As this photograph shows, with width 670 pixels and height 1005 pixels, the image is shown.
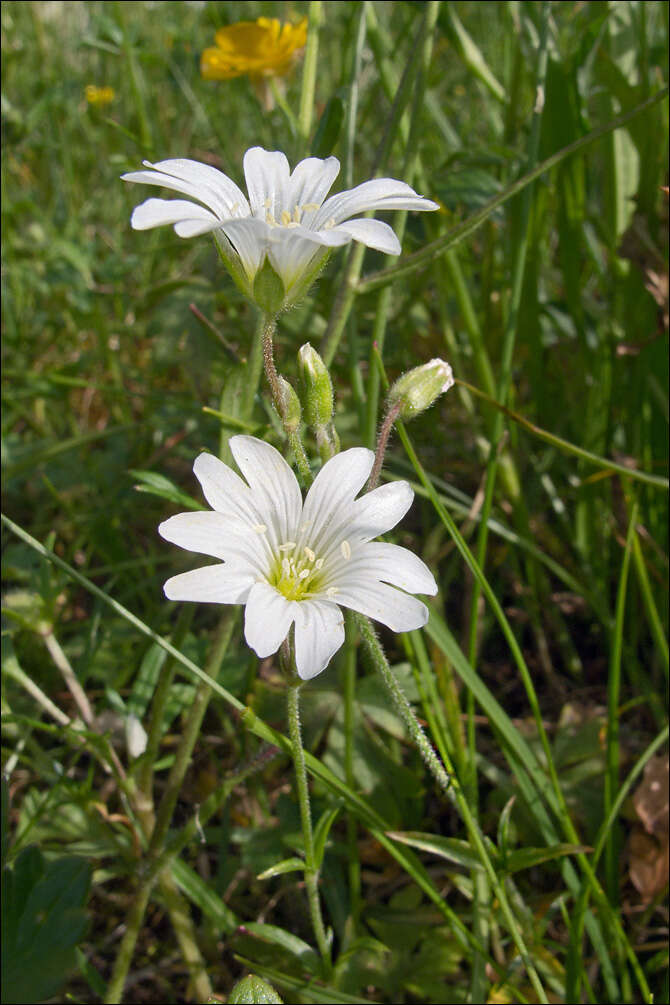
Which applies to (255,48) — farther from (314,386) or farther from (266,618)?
(266,618)

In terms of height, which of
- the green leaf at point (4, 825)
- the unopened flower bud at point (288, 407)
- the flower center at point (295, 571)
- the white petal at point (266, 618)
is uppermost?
the unopened flower bud at point (288, 407)

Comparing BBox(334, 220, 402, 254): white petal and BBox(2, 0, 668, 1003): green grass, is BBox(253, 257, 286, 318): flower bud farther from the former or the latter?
BBox(2, 0, 668, 1003): green grass

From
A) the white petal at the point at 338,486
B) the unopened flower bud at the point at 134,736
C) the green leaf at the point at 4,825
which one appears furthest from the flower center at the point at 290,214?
the green leaf at the point at 4,825

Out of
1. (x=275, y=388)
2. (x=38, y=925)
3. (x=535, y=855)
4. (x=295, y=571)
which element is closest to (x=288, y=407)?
(x=275, y=388)

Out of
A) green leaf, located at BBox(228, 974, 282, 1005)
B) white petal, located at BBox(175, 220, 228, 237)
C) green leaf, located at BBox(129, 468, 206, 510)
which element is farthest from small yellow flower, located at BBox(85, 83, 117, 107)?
green leaf, located at BBox(228, 974, 282, 1005)

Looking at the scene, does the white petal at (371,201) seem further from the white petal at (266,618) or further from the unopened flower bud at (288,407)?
the white petal at (266,618)

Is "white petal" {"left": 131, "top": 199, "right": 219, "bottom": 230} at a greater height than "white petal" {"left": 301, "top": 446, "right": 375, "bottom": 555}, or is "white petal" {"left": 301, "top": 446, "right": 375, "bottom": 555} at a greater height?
"white petal" {"left": 131, "top": 199, "right": 219, "bottom": 230}
